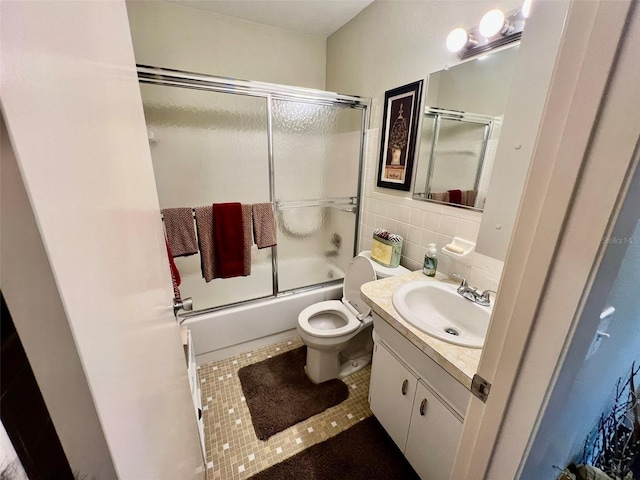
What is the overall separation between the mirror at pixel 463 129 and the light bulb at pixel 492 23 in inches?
3.9

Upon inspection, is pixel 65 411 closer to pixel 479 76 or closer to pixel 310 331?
pixel 310 331

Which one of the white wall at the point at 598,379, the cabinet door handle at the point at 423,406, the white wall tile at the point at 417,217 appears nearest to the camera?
the white wall at the point at 598,379

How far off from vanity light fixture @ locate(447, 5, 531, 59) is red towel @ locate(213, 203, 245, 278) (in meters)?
1.47

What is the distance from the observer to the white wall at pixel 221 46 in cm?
179

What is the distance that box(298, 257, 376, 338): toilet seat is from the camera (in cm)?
161

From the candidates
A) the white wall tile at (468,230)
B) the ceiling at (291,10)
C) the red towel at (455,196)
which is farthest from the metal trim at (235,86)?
the white wall tile at (468,230)

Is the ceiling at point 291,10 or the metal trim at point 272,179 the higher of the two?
the ceiling at point 291,10

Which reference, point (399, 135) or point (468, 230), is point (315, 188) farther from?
point (468, 230)

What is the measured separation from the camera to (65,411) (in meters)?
0.31

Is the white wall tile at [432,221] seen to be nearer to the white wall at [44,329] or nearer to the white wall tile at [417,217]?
the white wall tile at [417,217]

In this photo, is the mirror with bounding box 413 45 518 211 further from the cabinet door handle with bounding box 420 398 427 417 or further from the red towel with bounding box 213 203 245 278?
the red towel with bounding box 213 203 245 278

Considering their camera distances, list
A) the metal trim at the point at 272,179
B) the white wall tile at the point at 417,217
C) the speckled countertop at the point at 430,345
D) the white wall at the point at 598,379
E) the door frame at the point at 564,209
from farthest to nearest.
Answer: the metal trim at the point at 272,179 < the white wall tile at the point at 417,217 < the speckled countertop at the point at 430,345 < the white wall at the point at 598,379 < the door frame at the point at 564,209

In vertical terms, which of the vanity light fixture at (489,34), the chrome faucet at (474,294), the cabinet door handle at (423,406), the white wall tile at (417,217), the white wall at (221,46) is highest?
the white wall at (221,46)

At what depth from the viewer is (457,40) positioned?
4.02ft
